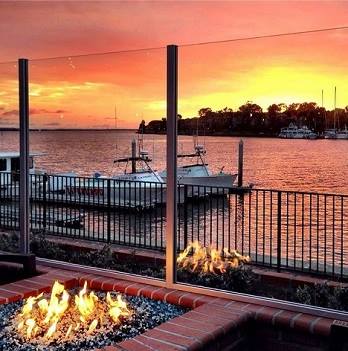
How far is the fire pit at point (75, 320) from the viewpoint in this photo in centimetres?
279

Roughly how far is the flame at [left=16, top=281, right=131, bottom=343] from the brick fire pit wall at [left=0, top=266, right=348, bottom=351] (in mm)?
295

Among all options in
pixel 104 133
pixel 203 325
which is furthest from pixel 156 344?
A: pixel 104 133

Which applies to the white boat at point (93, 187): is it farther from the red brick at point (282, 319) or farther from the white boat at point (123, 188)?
the red brick at point (282, 319)

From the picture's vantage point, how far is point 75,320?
309 cm

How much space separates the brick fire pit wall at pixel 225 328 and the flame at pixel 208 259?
374 mm

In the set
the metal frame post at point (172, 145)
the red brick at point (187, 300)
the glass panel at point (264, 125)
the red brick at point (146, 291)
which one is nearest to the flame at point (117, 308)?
the red brick at point (146, 291)

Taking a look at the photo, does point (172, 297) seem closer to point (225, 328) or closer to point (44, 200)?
point (225, 328)

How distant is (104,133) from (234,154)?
114 centimetres

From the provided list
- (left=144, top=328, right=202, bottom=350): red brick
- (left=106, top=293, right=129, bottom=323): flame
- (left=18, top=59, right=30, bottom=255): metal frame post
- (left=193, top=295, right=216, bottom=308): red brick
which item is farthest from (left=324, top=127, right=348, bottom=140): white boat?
(left=18, top=59, right=30, bottom=255): metal frame post

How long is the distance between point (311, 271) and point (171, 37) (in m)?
2.18

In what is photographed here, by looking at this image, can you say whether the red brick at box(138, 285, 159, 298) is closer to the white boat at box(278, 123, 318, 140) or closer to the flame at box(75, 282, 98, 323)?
the flame at box(75, 282, 98, 323)

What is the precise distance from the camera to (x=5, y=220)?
20.7 ft

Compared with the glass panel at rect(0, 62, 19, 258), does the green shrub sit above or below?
below

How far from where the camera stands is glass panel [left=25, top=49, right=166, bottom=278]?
414 centimetres
